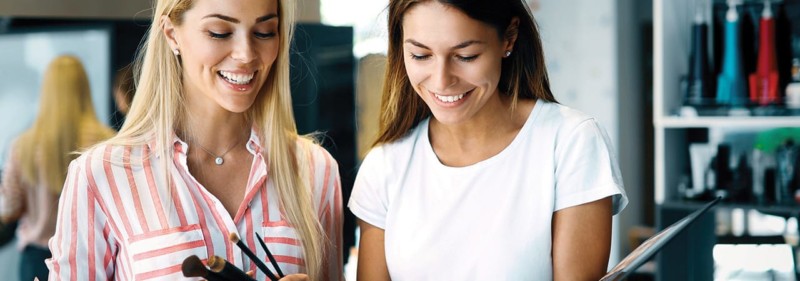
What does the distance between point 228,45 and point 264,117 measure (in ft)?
0.66

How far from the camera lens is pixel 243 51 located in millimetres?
1489

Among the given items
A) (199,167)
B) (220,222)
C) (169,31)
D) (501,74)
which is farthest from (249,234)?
(501,74)

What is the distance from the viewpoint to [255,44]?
152 cm

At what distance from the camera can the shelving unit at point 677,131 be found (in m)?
2.90

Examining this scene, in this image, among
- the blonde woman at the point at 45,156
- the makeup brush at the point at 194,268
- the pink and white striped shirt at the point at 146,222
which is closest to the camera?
the makeup brush at the point at 194,268

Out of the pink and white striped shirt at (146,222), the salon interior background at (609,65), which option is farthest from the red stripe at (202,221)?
the salon interior background at (609,65)

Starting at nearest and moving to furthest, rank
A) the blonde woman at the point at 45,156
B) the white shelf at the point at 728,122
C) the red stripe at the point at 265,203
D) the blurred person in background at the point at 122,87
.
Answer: the red stripe at the point at 265,203, the blonde woman at the point at 45,156, the blurred person in background at the point at 122,87, the white shelf at the point at 728,122

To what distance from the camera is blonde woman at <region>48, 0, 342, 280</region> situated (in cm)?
149

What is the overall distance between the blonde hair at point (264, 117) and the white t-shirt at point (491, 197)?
108 mm

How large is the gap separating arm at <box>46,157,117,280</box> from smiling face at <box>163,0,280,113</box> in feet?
0.84

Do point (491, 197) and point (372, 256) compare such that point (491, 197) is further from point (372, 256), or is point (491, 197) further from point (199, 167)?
point (199, 167)

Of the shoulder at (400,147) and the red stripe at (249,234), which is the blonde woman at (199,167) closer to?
the red stripe at (249,234)

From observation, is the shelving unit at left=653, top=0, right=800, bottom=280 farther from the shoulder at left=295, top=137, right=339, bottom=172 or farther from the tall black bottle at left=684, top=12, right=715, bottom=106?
the shoulder at left=295, top=137, right=339, bottom=172

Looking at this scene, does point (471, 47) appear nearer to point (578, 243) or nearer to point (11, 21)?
point (578, 243)
